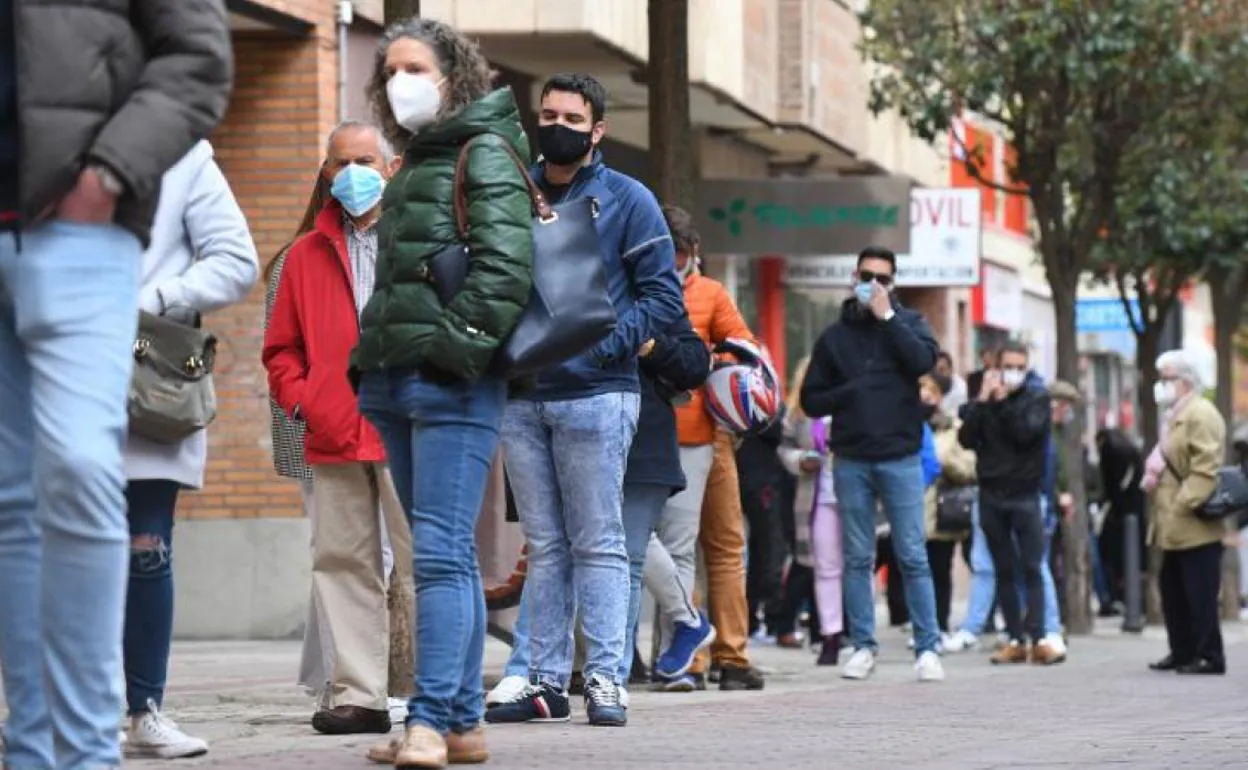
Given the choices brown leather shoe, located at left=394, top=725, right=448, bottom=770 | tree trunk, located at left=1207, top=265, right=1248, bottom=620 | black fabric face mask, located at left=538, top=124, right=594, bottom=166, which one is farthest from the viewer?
tree trunk, located at left=1207, top=265, right=1248, bottom=620

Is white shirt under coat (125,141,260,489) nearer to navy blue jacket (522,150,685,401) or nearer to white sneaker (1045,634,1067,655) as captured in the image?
navy blue jacket (522,150,685,401)

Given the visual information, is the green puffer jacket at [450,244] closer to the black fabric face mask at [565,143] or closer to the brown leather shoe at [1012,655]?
the black fabric face mask at [565,143]

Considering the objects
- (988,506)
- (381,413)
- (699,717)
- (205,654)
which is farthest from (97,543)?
(988,506)

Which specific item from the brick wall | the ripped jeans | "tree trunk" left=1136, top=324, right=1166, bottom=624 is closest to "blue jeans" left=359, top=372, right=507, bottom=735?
the ripped jeans

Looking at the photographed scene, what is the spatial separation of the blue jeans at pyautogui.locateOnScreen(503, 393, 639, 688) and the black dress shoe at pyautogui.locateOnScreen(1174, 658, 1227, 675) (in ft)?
22.5

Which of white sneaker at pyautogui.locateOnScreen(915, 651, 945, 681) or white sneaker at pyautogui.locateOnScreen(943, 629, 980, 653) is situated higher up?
white sneaker at pyautogui.locateOnScreen(915, 651, 945, 681)

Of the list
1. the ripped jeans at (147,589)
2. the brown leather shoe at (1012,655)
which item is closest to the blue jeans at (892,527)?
the brown leather shoe at (1012,655)

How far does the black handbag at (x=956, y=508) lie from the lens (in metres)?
20.4

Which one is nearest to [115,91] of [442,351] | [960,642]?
[442,351]

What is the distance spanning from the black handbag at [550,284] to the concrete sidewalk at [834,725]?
3.67 ft

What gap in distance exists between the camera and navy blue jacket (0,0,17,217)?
579 cm

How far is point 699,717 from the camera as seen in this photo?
1091 centimetres

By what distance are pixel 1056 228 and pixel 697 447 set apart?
11498 millimetres

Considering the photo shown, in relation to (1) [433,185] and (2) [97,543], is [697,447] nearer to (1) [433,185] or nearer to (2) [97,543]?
(1) [433,185]
